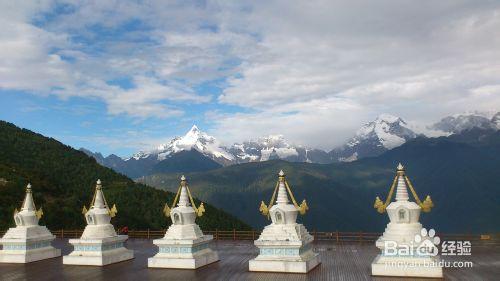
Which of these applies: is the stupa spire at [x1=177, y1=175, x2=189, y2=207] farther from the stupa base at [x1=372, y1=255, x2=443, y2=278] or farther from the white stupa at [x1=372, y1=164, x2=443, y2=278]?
the stupa base at [x1=372, y1=255, x2=443, y2=278]

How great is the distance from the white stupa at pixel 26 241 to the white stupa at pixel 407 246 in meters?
22.7

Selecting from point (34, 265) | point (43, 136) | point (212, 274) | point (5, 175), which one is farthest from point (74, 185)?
point (212, 274)

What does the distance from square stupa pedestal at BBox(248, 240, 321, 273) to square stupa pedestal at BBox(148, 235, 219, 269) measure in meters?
3.44

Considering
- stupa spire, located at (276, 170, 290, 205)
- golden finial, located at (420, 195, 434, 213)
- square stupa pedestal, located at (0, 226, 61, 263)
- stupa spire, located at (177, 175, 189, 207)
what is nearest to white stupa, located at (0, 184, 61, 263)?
square stupa pedestal, located at (0, 226, 61, 263)

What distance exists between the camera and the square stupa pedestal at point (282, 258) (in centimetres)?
2400

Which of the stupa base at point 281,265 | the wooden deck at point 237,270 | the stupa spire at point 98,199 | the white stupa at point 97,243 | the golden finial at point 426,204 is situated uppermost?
the stupa spire at point 98,199

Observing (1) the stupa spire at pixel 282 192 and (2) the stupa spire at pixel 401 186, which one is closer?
(2) the stupa spire at pixel 401 186

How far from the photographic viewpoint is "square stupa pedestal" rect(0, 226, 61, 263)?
30125 millimetres

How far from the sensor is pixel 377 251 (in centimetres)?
3097

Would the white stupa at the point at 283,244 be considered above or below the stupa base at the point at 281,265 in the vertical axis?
above

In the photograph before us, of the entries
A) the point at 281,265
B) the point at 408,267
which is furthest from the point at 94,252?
the point at 408,267

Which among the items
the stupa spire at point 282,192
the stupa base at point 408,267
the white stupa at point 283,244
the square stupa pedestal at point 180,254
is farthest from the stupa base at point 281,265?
the stupa base at point 408,267

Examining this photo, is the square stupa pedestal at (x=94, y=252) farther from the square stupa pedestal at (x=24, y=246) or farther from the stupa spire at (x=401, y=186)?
the stupa spire at (x=401, y=186)

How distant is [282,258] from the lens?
24.3 meters
